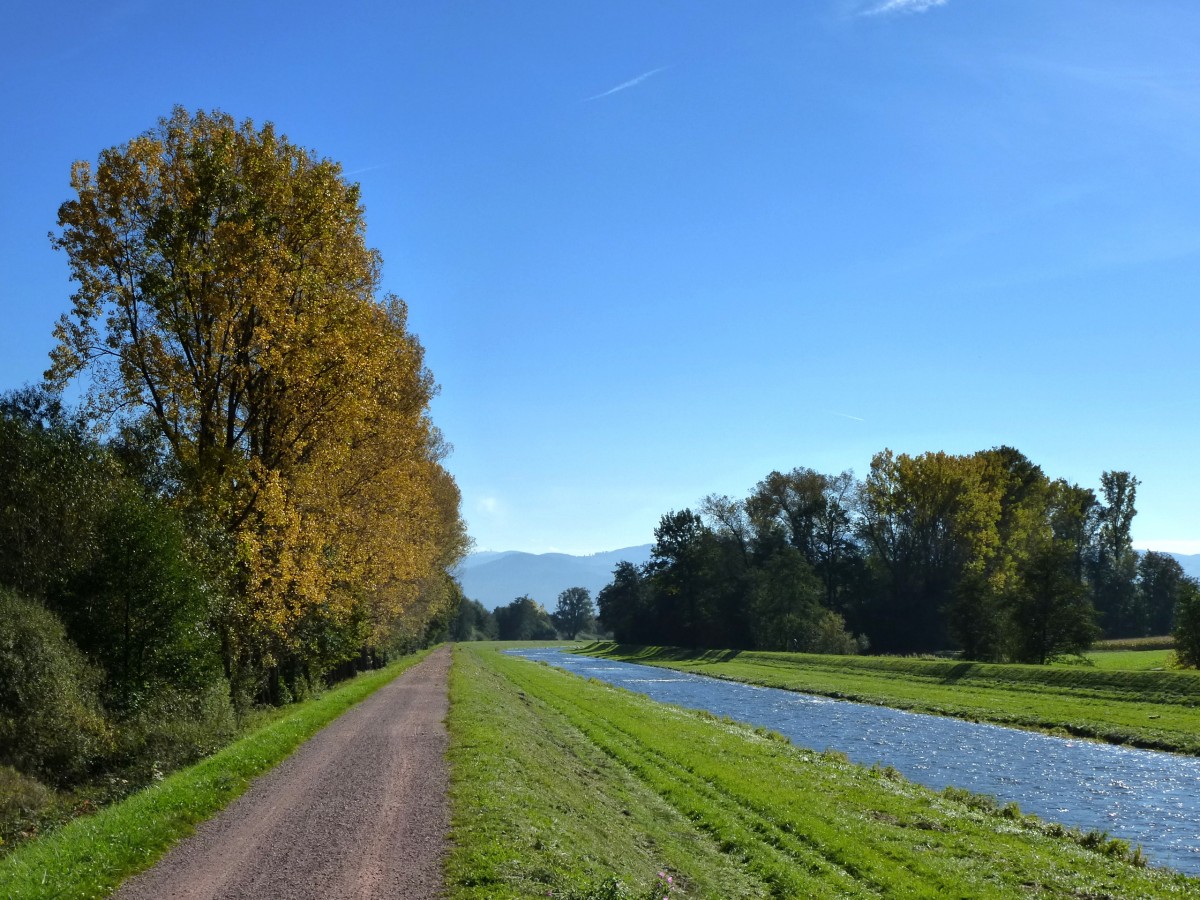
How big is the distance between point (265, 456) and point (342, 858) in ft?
52.0

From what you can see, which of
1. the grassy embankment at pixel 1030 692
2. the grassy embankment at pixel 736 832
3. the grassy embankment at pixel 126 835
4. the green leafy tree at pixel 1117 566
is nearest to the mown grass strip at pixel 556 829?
the grassy embankment at pixel 736 832

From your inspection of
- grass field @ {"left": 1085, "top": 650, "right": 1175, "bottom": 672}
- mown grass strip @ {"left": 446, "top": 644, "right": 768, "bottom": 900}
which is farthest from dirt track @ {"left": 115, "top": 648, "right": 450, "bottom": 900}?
grass field @ {"left": 1085, "top": 650, "right": 1175, "bottom": 672}

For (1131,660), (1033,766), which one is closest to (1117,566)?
(1131,660)

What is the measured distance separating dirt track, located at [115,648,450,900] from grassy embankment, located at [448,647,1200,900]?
619 mm

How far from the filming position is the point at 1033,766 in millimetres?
26453

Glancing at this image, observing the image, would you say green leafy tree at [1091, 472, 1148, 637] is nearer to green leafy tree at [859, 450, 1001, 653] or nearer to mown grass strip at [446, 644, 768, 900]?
green leafy tree at [859, 450, 1001, 653]

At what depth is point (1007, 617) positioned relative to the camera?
5834 centimetres

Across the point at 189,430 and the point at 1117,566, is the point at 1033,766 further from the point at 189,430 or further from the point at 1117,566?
the point at 1117,566

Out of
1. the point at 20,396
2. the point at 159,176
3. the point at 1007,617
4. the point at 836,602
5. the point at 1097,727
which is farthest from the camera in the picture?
the point at 836,602

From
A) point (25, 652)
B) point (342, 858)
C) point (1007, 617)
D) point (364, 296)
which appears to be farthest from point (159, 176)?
point (1007, 617)

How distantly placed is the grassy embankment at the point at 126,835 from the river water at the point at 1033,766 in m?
17.6

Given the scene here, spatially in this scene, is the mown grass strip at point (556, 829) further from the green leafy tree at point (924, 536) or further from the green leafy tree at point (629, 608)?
the green leafy tree at point (629, 608)

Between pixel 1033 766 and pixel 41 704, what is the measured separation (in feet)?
92.1

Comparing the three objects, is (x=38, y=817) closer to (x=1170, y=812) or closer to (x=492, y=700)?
(x=492, y=700)
